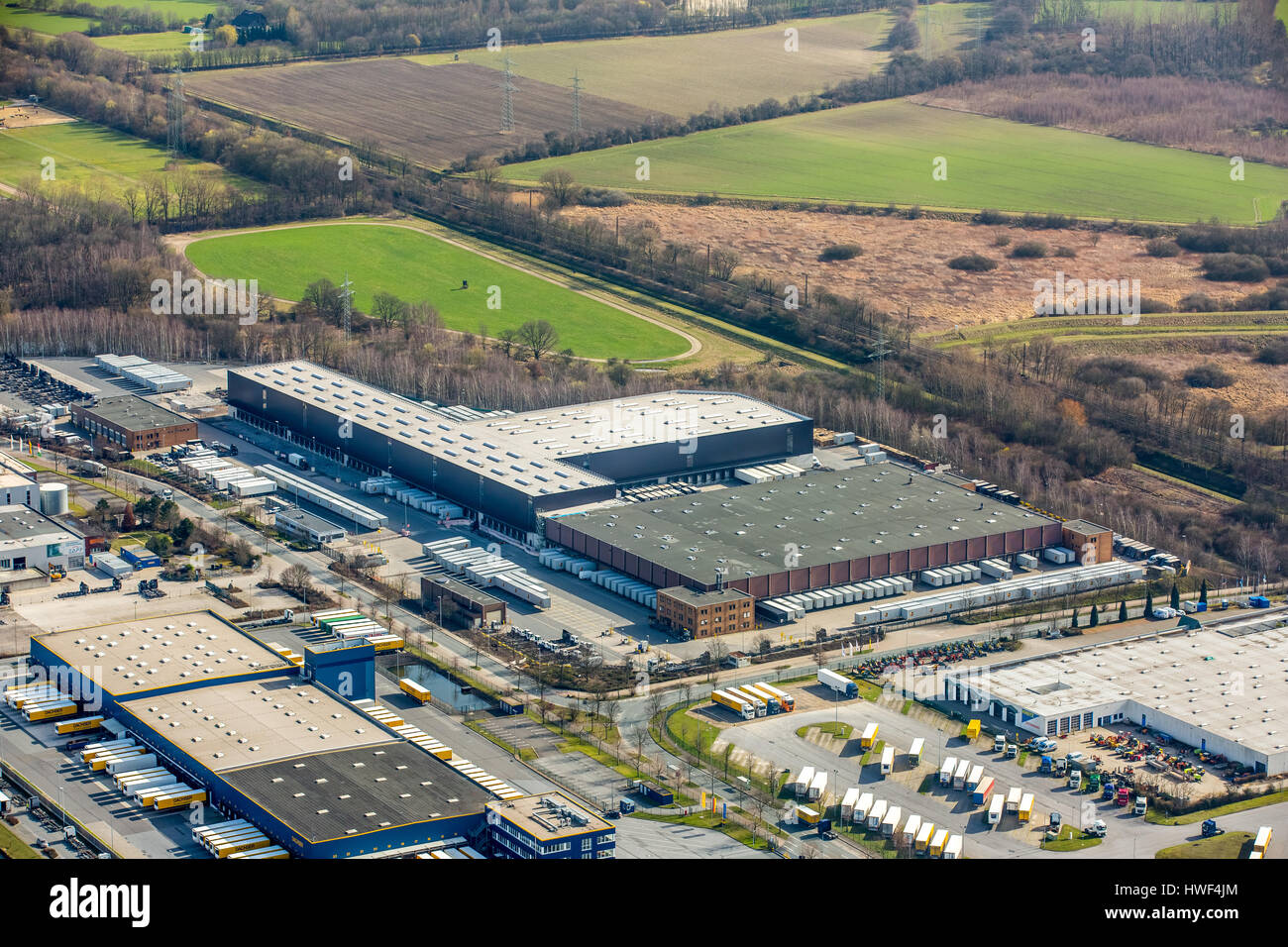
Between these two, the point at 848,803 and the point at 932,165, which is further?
the point at 932,165

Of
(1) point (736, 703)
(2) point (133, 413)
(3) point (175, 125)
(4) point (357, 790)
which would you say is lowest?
(1) point (736, 703)

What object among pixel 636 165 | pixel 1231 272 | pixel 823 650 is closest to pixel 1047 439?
pixel 823 650

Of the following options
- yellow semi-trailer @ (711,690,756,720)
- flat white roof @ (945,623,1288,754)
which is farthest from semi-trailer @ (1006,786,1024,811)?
yellow semi-trailer @ (711,690,756,720)

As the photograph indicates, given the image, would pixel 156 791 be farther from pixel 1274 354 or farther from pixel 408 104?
pixel 408 104

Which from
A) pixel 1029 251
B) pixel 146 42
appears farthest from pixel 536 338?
pixel 146 42

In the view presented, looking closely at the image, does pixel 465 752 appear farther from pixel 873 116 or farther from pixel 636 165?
pixel 873 116

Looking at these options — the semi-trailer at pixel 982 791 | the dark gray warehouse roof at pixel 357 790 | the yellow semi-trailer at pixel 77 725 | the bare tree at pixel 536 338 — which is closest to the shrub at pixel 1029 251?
the bare tree at pixel 536 338

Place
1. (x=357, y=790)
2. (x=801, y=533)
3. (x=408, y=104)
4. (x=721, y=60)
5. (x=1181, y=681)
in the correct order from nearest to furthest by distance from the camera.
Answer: (x=357, y=790)
(x=1181, y=681)
(x=801, y=533)
(x=408, y=104)
(x=721, y=60)
